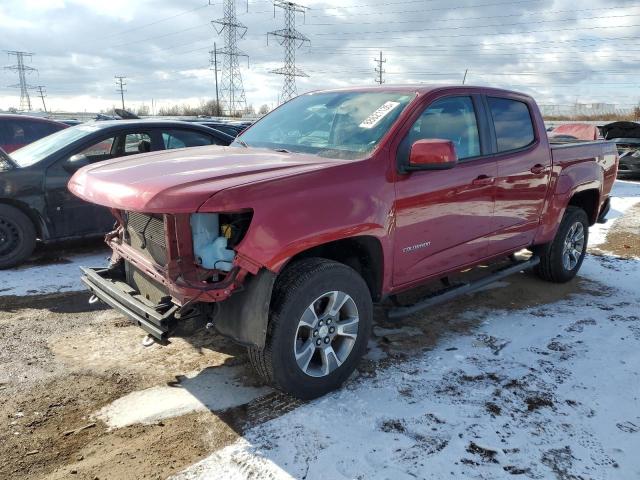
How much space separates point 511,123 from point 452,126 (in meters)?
0.90

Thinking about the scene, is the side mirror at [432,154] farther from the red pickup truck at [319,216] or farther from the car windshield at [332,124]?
the car windshield at [332,124]

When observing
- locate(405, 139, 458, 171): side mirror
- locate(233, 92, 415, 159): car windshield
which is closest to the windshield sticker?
locate(233, 92, 415, 159): car windshield

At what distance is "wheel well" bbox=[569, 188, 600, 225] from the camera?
5.89 m

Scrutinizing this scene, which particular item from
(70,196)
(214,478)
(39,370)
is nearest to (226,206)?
(214,478)

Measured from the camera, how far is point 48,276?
562 cm

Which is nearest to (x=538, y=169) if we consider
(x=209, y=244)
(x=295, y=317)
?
(x=295, y=317)

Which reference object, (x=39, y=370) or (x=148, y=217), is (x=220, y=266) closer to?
(x=148, y=217)

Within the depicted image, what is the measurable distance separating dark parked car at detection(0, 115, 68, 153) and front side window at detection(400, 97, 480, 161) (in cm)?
682

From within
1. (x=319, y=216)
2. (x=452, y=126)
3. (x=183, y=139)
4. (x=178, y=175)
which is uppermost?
(x=452, y=126)

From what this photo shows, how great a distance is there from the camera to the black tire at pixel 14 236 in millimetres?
5805

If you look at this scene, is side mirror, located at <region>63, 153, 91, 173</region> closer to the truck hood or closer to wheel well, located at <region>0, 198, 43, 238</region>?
wheel well, located at <region>0, 198, 43, 238</region>

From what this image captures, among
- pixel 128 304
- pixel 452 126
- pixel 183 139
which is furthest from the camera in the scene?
pixel 183 139

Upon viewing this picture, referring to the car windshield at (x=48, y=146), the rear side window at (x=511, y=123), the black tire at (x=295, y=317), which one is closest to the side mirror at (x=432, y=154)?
the black tire at (x=295, y=317)

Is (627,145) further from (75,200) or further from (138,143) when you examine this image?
(75,200)
